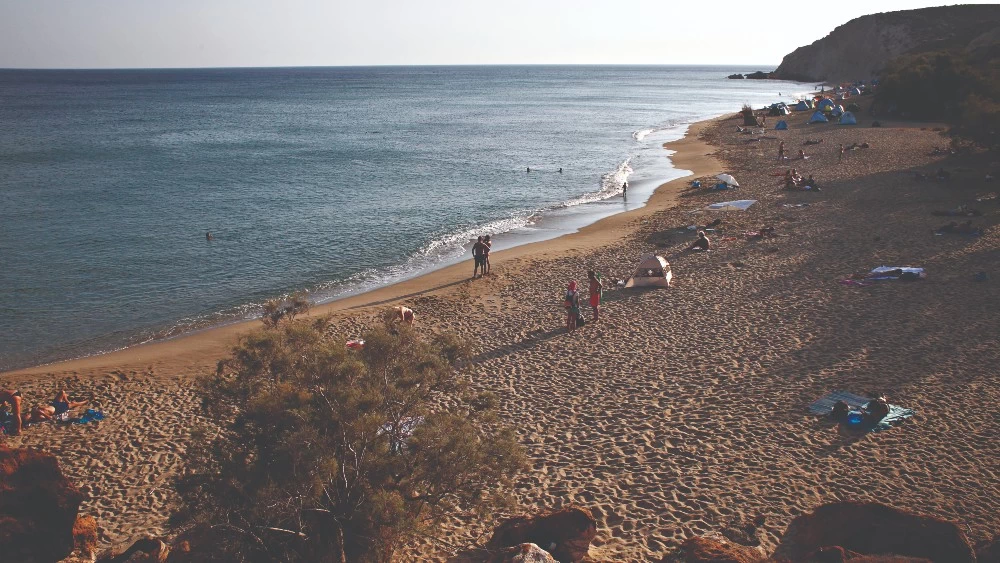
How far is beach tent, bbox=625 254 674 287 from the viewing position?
19281mm

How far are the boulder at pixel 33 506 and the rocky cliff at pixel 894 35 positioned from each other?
9843cm

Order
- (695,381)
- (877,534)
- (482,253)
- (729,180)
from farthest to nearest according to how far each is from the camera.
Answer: (729,180) < (482,253) < (695,381) < (877,534)

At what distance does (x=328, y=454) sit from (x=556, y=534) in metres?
2.97

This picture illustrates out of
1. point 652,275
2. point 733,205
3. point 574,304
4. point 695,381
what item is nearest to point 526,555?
point 695,381

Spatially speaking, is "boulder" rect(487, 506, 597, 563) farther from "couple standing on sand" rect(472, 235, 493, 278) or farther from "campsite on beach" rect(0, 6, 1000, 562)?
"couple standing on sand" rect(472, 235, 493, 278)

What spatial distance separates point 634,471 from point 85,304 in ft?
Result: 62.0

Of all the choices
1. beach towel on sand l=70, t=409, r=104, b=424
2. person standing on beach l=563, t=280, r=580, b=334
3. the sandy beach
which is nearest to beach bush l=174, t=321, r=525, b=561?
the sandy beach

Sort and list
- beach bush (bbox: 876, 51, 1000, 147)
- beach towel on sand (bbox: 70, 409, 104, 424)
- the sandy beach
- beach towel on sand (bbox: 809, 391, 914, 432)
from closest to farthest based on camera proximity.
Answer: the sandy beach → beach towel on sand (bbox: 809, 391, 914, 432) → beach towel on sand (bbox: 70, 409, 104, 424) → beach bush (bbox: 876, 51, 1000, 147)

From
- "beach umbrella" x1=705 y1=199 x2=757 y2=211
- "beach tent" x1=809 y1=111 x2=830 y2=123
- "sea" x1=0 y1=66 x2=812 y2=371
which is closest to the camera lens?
"sea" x1=0 y1=66 x2=812 y2=371

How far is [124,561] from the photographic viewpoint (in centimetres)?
764

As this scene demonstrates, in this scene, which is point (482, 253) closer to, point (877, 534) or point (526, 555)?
point (526, 555)

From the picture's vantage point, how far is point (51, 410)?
510 inches

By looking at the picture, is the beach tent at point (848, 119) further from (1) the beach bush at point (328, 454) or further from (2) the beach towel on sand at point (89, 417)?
(2) the beach towel on sand at point (89, 417)

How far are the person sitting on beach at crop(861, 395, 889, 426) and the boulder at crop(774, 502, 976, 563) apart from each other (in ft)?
11.7
